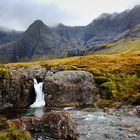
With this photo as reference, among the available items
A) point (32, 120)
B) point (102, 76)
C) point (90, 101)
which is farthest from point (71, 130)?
point (102, 76)

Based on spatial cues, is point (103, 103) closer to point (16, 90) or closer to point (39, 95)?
point (39, 95)

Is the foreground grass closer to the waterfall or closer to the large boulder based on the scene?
the large boulder

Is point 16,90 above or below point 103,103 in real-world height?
above

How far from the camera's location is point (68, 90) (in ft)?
313

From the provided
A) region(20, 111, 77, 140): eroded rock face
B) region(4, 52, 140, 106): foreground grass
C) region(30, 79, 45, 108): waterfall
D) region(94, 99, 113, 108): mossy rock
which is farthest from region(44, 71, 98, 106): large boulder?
region(20, 111, 77, 140): eroded rock face

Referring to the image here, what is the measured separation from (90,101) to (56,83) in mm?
9471

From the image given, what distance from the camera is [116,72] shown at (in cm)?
11138

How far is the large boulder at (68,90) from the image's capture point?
94.2 m

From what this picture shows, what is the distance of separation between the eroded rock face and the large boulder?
39607mm

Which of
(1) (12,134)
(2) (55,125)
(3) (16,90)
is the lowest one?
(2) (55,125)

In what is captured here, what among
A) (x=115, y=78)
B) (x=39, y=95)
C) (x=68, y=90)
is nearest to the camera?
(x=68, y=90)

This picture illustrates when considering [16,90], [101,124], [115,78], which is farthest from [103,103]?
[101,124]

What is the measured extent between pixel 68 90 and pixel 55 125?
44243 mm

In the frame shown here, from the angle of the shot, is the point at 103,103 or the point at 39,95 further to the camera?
the point at 39,95
